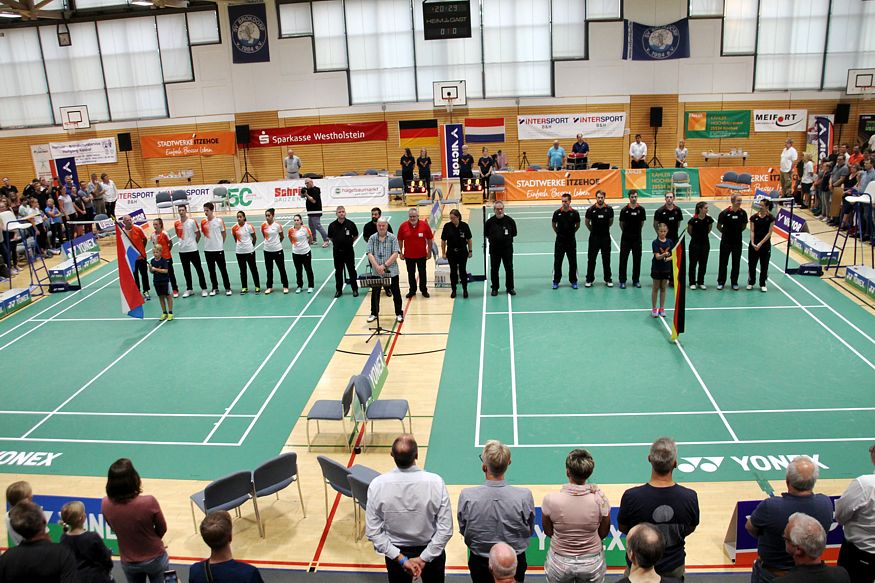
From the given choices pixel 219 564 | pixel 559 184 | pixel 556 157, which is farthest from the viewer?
pixel 556 157

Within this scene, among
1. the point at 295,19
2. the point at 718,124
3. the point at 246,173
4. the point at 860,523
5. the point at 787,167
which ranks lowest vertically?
the point at 860,523

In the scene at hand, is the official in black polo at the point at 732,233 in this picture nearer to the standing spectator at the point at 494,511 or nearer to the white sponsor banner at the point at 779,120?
the standing spectator at the point at 494,511

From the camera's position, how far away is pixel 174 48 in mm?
31094

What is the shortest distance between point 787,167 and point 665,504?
22.7 m

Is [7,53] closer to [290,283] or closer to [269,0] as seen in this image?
[269,0]

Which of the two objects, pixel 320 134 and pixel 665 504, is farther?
pixel 320 134

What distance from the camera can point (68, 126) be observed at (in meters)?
31.1

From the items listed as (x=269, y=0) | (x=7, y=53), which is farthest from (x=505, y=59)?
(x=7, y=53)

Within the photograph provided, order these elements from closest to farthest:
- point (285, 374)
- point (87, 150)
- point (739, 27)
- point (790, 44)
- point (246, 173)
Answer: point (285, 374) < point (739, 27) < point (790, 44) < point (246, 173) < point (87, 150)

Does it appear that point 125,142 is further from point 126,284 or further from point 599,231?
point 599,231

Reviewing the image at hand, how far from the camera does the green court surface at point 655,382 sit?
9547mm

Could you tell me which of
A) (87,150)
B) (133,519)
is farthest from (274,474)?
(87,150)

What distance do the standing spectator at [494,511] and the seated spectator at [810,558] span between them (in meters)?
1.78

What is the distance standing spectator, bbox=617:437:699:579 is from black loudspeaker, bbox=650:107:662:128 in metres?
26.0
